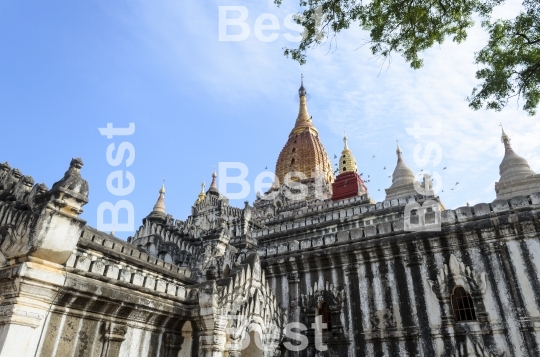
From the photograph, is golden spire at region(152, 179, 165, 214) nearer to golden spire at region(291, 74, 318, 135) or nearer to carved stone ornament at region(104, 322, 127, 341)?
golden spire at region(291, 74, 318, 135)

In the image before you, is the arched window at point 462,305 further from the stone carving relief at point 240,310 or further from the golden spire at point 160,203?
the golden spire at point 160,203

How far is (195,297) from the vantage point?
1050 centimetres

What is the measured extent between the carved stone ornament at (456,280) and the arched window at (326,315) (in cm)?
395

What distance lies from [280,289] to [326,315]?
215 cm

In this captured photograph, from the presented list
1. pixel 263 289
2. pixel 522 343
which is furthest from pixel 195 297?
pixel 522 343

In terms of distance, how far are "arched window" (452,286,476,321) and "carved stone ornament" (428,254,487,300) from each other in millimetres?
239

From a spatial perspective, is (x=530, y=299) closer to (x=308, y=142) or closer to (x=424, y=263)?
(x=424, y=263)

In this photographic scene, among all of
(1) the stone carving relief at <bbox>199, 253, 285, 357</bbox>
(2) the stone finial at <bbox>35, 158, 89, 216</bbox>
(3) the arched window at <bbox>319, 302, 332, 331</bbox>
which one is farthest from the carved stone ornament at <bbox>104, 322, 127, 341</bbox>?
(3) the arched window at <bbox>319, 302, 332, 331</bbox>

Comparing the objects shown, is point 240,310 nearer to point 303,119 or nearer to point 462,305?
point 462,305


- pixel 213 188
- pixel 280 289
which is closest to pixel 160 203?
pixel 213 188

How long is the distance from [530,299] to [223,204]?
3093 centimetres

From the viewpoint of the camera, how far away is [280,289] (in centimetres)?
1608

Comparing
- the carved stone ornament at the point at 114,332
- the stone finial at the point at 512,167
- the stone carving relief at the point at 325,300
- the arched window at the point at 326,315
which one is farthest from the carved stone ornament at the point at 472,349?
the stone finial at the point at 512,167

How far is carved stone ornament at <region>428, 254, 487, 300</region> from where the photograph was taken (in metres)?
13.3
